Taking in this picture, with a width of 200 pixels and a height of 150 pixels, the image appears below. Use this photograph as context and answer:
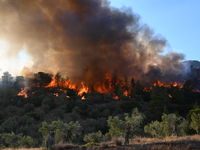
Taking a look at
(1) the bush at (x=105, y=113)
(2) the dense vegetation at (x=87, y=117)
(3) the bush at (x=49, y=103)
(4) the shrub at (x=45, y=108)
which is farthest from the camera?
(3) the bush at (x=49, y=103)

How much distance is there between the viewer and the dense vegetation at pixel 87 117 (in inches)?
898

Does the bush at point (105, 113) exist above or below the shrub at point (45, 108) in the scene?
below

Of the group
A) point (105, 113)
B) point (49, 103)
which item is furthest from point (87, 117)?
point (49, 103)

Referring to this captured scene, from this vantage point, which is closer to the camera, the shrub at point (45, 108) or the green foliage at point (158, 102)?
the shrub at point (45, 108)

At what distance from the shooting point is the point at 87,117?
5578 centimetres

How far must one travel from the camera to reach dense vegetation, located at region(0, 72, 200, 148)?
22800 mm

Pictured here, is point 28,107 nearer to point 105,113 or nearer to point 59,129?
point 105,113

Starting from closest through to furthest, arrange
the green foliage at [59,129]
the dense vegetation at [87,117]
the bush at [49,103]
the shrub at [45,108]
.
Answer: the green foliage at [59,129] < the dense vegetation at [87,117] < the shrub at [45,108] < the bush at [49,103]

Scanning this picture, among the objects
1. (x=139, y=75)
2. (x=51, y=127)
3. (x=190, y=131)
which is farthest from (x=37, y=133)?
(x=139, y=75)

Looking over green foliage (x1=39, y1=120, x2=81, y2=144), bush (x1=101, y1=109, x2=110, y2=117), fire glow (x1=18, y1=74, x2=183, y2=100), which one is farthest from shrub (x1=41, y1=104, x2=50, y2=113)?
green foliage (x1=39, y1=120, x2=81, y2=144)

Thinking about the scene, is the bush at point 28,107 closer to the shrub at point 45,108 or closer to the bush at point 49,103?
the shrub at point 45,108

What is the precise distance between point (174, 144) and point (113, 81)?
309 ft

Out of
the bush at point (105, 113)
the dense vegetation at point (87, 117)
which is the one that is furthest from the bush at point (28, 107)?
the bush at point (105, 113)

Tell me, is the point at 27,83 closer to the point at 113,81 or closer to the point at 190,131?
the point at 113,81
